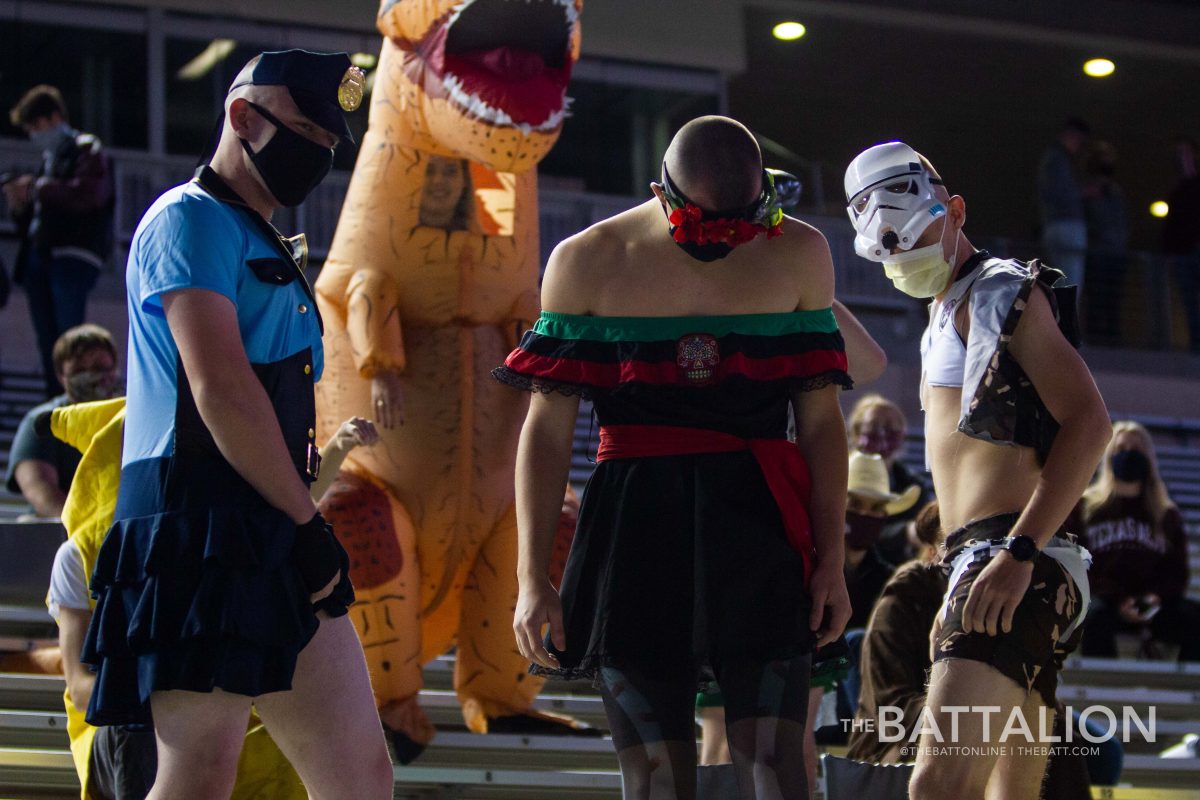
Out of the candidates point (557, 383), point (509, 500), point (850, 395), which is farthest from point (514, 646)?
point (850, 395)

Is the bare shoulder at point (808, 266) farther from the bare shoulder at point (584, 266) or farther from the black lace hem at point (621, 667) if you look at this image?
the black lace hem at point (621, 667)

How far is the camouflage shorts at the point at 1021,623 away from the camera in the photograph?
3.00 metres

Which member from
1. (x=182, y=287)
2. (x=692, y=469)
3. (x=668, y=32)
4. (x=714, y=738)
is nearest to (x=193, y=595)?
(x=182, y=287)

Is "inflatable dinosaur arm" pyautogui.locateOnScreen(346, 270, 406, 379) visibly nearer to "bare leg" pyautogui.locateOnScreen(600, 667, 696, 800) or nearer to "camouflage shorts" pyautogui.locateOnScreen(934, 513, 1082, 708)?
"camouflage shorts" pyautogui.locateOnScreen(934, 513, 1082, 708)

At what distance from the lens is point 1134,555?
672 cm

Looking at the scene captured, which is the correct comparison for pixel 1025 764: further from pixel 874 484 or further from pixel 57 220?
pixel 57 220

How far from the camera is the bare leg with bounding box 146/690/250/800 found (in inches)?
99.7

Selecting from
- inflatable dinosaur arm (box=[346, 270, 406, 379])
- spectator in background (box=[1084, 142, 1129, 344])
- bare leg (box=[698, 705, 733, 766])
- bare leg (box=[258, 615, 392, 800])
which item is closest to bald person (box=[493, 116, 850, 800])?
bare leg (box=[258, 615, 392, 800])

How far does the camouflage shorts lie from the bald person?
13.6 inches

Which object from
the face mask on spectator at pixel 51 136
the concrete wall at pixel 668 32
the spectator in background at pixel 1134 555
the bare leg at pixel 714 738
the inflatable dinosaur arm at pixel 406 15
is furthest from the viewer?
the concrete wall at pixel 668 32

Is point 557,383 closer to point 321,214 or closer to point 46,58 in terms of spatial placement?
point 321,214

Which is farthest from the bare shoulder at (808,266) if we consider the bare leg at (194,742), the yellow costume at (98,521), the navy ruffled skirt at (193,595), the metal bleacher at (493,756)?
the metal bleacher at (493,756)

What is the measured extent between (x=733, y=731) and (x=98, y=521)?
1851mm

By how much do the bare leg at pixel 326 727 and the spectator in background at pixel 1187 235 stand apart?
33.8 feet
